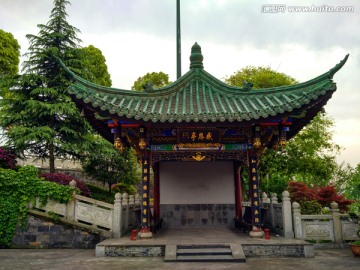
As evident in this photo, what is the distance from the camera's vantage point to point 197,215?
1178 cm

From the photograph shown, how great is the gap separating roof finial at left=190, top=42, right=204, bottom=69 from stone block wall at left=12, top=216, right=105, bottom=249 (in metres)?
6.51

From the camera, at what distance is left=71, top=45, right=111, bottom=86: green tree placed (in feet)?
57.9

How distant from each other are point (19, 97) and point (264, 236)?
13.7m

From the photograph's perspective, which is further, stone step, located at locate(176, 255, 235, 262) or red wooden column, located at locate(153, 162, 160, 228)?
red wooden column, located at locate(153, 162, 160, 228)

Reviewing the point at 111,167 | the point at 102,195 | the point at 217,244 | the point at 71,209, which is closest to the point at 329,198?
the point at 217,244

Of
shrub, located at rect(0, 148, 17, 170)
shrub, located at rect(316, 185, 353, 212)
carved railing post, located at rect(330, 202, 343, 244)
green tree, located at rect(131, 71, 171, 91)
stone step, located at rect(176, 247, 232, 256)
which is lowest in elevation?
stone step, located at rect(176, 247, 232, 256)

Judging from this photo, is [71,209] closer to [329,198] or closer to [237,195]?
[237,195]

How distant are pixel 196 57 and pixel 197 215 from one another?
5673 mm

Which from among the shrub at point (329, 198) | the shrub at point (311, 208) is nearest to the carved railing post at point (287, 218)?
the shrub at point (311, 208)

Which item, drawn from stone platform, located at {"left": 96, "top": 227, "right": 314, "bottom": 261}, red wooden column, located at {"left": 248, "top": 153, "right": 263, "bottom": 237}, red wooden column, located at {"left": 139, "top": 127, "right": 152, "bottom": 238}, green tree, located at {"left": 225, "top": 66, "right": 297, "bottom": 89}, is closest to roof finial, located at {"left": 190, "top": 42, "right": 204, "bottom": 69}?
red wooden column, located at {"left": 139, "top": 127, "right": 152, "bottom": 238}

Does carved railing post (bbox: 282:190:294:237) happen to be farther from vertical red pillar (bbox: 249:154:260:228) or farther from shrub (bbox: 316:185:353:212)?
shrub (bbox: 316:185:353:212)

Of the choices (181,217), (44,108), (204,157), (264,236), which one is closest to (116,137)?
(204,157)

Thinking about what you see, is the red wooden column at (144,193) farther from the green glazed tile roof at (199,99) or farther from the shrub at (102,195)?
the shrub at (102,195)

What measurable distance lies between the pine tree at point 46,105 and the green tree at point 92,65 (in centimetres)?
39
